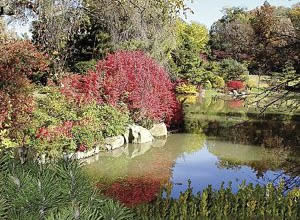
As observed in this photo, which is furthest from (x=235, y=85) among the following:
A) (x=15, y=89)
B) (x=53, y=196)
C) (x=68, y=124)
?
(x=53, y=196)

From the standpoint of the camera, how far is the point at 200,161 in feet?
35.3

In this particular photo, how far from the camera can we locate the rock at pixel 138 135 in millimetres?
12711

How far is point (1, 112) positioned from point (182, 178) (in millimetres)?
3896

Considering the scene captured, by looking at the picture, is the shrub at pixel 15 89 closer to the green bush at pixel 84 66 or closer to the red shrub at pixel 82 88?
the red shrub at pixel 82 88

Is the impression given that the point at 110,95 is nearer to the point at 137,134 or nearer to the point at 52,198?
the point at 137,134

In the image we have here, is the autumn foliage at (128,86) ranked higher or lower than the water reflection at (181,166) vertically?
higher

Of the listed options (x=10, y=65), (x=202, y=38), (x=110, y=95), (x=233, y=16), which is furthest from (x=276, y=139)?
(x=233, y=16)

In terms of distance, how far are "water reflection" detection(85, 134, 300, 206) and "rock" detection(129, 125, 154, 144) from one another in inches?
13.9

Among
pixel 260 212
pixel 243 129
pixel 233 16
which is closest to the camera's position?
pixel 260 212

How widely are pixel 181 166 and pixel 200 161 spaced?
88cm

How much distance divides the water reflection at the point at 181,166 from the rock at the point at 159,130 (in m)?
0.73

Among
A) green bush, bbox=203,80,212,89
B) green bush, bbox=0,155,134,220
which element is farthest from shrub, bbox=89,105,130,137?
green bush, bbox=203,80,212,89

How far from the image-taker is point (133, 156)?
11039 mm

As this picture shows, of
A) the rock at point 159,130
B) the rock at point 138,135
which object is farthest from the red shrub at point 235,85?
the rock at point 138,135
